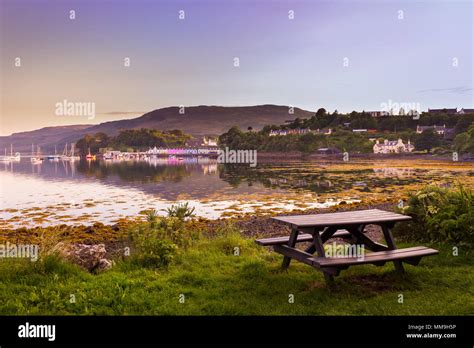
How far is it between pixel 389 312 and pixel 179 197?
28.3 m

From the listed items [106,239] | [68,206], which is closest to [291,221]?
[106,239]

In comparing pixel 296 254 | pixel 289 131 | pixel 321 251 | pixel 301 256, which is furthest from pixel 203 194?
pixel 289 131

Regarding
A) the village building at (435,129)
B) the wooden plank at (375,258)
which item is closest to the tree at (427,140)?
the village building at (435,129)

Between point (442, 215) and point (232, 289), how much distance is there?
4749mm

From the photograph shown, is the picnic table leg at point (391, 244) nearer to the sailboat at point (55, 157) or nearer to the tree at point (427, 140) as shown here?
the tree at point (427, 140)

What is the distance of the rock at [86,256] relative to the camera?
768 cm

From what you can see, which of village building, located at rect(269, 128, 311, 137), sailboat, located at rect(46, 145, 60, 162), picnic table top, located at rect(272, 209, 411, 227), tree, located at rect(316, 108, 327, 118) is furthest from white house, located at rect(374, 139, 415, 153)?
sailboat, located at rect(46, 145, 60, 162)

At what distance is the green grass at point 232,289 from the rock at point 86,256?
31 centimetres

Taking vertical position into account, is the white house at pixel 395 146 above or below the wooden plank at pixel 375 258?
above

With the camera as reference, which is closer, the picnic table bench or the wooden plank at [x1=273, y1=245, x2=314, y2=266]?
the picnic table bench

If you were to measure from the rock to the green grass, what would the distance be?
0.31 meters

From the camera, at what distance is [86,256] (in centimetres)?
795

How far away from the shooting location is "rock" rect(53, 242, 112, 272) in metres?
7.68

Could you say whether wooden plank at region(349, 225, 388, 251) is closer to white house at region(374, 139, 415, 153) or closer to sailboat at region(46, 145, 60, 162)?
white house at region(374, 139, 415, 153)
